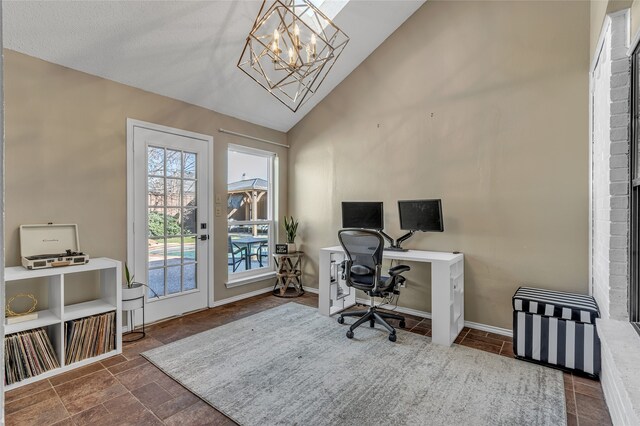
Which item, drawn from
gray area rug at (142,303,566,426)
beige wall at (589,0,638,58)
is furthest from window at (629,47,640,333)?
gray area rug at (142,303,566,426)

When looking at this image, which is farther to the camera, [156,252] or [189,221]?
[189,221]

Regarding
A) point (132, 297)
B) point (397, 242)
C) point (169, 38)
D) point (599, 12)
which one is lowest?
point (132, 297)

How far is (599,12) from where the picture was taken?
224 cm

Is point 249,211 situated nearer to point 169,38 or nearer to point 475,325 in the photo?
point 169,38

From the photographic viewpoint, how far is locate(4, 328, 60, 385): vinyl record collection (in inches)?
87.9

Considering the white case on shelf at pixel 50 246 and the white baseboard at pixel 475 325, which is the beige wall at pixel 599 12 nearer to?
the white baseboard at pixel 475 325

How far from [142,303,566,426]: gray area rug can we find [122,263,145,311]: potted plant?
49cm

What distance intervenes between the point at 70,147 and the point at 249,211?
7.25 ft

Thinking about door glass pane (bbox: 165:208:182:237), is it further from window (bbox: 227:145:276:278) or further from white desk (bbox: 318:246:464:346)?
white desk (bbox: 318:246:464:346)

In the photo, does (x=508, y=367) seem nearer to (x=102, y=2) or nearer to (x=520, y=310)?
(x=520, y=310)

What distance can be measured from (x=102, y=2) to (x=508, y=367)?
13.7 ft

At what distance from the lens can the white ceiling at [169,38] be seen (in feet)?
8.11

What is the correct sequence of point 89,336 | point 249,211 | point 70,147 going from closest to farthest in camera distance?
point 89,336
point 70,147
point 249,211

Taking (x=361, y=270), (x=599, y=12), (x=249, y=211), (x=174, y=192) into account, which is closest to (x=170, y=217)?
(x=174, y=192)
